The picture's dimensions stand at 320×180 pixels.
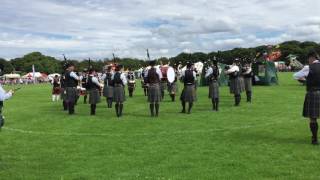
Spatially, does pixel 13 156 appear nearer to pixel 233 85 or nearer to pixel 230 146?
pixel 230 146

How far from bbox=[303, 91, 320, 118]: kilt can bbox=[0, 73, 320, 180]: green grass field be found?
66cm

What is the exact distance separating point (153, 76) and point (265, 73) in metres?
20.0

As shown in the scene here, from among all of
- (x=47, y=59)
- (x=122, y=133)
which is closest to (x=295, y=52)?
(x=47, y=59)

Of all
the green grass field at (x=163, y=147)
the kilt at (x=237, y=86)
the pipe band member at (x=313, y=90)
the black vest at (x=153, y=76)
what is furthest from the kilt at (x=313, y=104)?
the kilt at (x=237, y=86)

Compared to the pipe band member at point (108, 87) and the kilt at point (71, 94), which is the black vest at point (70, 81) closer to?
the kilt at point (71, 94)

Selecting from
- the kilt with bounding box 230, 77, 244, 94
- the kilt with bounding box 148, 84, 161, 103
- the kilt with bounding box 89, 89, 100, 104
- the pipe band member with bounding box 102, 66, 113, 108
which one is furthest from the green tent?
the kilt with bounding box 148, 84, 161, 103

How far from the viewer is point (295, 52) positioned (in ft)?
405

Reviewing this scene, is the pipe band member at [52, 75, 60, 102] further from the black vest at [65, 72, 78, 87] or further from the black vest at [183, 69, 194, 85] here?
the black vest at [183, 69, 194, 85]

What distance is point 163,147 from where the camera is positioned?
10555 mm

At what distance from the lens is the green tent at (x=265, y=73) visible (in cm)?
3481

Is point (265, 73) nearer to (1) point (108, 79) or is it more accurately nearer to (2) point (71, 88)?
(1) point (108, 79)

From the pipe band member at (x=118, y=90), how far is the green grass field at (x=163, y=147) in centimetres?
56

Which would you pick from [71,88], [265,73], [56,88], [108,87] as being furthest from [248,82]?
[265,73]

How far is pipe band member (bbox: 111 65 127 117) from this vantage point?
682 inches
